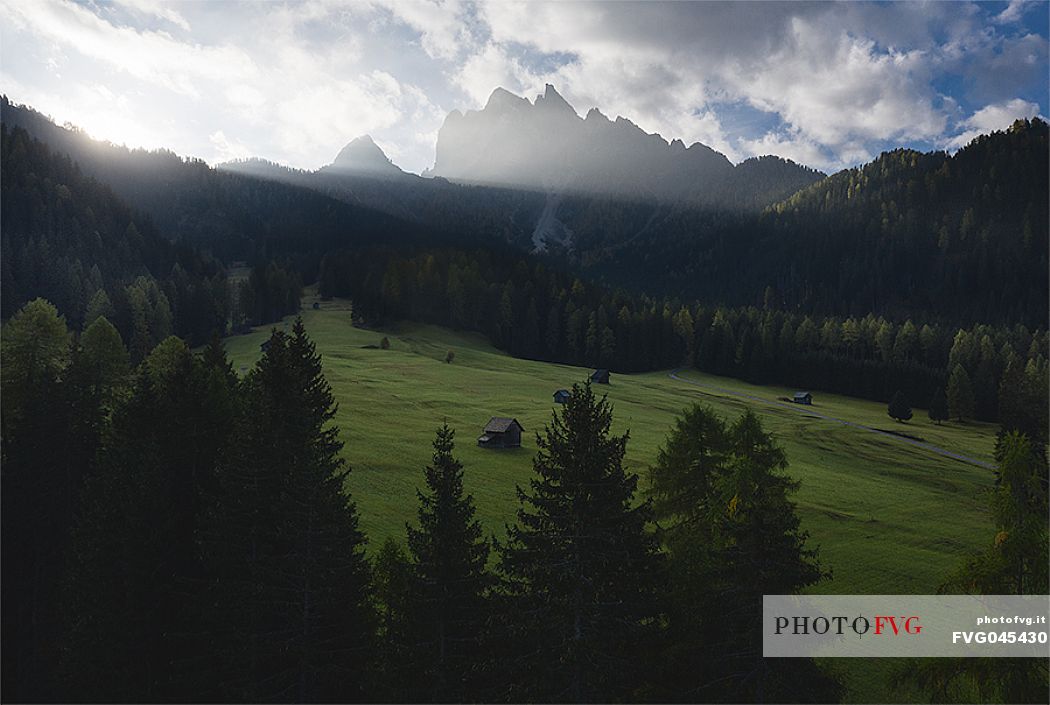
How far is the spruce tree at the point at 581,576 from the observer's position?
18.4 meters

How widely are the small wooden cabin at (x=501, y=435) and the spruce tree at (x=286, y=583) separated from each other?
36.7 m

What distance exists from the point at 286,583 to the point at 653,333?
5714 inches

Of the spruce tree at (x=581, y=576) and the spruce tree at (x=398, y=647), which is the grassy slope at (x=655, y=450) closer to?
the spruce tree at (x=581, y=576)

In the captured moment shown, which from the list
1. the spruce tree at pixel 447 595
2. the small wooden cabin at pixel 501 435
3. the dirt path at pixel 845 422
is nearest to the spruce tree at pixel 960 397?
the dirt path at pixel 845 422

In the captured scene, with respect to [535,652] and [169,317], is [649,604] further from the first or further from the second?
[169,317]

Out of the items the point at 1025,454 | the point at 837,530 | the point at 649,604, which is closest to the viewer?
the point at 1025,454

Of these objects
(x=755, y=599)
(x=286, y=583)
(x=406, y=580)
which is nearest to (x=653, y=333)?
(x=406, y=580)

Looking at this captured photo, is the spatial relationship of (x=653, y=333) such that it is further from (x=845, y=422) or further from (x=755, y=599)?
(x=755, y=599)

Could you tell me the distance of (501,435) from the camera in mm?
62094

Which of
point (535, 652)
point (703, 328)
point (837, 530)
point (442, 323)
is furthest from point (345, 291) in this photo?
point (535, 652)

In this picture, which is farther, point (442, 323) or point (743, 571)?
point (442, 323)

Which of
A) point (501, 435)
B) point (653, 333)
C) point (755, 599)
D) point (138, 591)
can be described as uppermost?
point (653, 333)

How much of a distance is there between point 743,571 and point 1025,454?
8.58 m

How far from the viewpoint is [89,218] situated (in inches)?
6280
